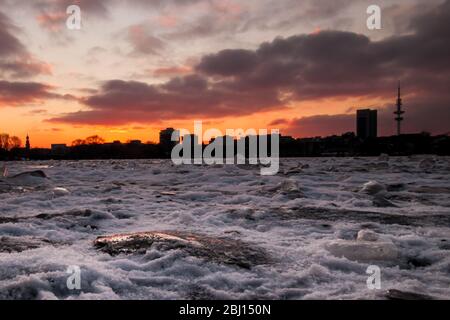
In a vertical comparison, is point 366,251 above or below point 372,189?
below

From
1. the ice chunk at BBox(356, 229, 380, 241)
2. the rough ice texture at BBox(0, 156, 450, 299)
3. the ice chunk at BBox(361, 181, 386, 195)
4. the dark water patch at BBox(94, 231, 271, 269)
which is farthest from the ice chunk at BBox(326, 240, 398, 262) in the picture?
the ice chunk at BBox(361, 181, 386, 195)

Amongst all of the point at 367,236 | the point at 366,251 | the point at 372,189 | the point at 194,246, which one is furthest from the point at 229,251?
the point at 372,189

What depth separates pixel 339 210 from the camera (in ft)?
20.6

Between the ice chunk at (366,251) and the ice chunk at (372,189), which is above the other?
the ice chunk at (372,189)

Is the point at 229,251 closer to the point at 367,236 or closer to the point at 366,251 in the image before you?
the point at 366,251

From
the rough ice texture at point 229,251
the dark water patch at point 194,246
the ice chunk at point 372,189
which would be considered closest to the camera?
the rough ice texture at point 229,251

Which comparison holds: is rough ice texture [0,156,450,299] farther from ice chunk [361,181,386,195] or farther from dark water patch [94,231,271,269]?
ice chunk [361,181,386,195]

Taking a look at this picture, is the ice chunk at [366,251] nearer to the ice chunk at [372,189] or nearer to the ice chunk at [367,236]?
the ice chunk at [367,236]

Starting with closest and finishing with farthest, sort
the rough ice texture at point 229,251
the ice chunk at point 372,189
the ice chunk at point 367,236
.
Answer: the rough ice texture at point 229,251
the ice chunk at point 367,236
the ice chunk at point 372,189

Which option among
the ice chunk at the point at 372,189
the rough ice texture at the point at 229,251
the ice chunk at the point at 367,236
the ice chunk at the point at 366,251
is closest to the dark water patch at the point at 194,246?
the rough ice texture at the point at 229,251

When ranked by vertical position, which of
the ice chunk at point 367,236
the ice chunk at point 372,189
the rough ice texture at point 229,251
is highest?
the ice chunk at point 372,189

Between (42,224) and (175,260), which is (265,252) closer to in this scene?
(175,260)
